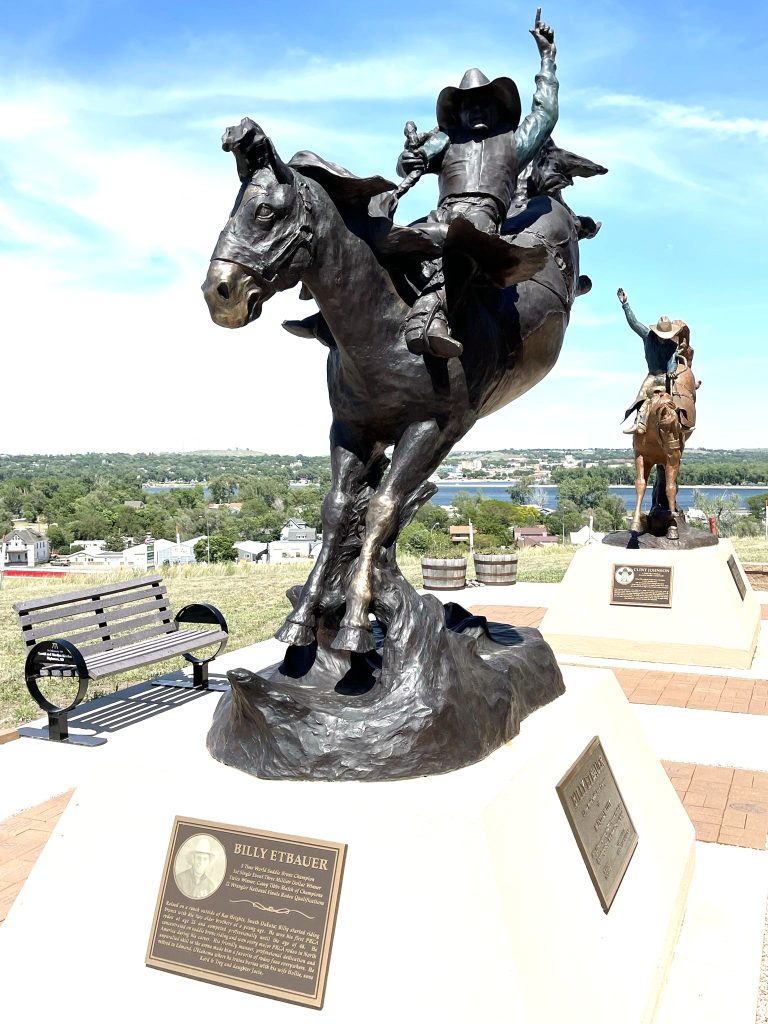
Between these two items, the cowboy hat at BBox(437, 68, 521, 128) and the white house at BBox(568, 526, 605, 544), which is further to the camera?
the white house at BBox(568, 526, 605, 544)

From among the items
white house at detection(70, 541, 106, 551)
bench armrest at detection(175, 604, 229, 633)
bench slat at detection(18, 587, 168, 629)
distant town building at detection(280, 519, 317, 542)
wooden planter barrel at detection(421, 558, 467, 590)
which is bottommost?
white house at detection(70, 541, 106, 551)

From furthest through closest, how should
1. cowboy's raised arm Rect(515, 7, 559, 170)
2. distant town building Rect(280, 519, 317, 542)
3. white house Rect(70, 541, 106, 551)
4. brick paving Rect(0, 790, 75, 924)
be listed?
1. distant town building Rect(280, 519, 317, 542)
2. white house Rect(70, 541, 106, 551)
3. brick paving Rect(0, 790, 75, 924)
4. cowboy's raised arm Rect(515, 7, 559, 170)

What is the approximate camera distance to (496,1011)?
2.05m

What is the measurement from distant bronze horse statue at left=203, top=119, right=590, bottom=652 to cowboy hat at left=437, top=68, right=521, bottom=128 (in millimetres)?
457

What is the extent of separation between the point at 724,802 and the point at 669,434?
201 inches

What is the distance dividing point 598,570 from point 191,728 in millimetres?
6196

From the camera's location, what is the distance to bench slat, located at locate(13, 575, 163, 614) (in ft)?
20.2

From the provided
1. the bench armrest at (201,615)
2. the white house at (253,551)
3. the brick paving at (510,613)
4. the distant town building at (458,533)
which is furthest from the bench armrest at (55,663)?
the white house at (253,551)

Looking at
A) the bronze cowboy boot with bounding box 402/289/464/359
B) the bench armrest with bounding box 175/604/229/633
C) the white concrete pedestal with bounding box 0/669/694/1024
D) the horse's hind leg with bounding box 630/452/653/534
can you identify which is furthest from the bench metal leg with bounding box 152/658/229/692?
the horse's hind leg with bounding box 630/452/653/534

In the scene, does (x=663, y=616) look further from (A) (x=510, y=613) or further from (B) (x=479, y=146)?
(B) (x=479, y=146)

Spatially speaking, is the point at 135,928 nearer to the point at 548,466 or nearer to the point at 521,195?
the point at 521,195

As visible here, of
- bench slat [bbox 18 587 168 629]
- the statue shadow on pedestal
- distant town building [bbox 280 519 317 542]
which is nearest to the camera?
the statue shadow on pedestal

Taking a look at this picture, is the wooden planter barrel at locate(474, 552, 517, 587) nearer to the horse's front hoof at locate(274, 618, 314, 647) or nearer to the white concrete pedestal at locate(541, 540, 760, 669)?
the white concrete pedestal at locate(541, 540, 760, 669)

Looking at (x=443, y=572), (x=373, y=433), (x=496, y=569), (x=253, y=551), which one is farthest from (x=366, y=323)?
(x=253, y=551)
